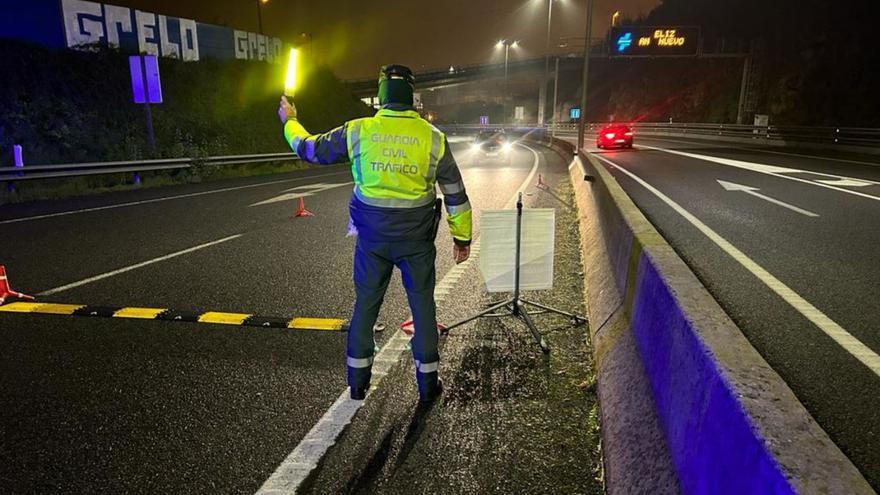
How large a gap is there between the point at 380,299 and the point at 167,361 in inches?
69.4

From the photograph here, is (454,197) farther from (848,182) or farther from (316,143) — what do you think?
(848,182)

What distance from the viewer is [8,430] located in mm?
3229

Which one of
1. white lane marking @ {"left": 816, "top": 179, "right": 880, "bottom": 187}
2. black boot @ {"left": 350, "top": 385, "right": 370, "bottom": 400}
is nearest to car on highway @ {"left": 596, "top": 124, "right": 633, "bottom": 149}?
white lane marking @ {"left": 816, "top": 179, "right": 880, "bottom": 187}

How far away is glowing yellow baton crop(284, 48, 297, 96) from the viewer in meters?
3.72

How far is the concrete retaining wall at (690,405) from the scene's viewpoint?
1.42 metres

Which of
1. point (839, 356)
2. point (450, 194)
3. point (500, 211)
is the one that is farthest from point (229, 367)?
point (839, 356)

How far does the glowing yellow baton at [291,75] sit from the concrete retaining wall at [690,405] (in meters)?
2.58

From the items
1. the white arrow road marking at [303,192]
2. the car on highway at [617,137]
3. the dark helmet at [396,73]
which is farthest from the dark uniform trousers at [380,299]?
the car on highway at [617,137]

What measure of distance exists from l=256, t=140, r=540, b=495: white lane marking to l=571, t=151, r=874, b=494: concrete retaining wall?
4.80ft

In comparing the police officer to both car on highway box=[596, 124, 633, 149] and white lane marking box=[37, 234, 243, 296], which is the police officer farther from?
car on highway box=[596, 124, 633, 149]

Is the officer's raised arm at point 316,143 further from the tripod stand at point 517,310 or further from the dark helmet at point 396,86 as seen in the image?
the tripod stand at point 517,310

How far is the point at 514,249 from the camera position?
5023mm

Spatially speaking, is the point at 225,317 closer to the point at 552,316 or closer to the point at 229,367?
the point at 229,367

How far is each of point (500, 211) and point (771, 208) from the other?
7376 millimetres
